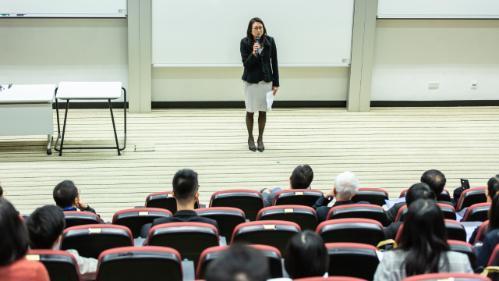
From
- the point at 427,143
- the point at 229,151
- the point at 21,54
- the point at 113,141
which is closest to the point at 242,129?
the point at 229,151

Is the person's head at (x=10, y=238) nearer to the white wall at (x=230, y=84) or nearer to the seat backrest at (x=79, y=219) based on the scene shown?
the seat backrest at (x=79, y=219)

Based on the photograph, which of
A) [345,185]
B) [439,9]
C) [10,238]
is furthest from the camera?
[439,9]

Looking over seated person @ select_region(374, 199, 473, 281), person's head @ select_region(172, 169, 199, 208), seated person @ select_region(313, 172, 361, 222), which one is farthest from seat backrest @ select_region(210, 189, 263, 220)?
seated person @ select_region(374, 199, 473, 281)

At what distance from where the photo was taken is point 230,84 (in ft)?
32.5

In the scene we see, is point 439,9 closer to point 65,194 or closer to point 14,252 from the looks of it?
point 65,194

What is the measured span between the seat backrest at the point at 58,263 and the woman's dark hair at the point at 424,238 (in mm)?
1531

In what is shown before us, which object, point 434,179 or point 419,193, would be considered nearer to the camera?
point 419,193

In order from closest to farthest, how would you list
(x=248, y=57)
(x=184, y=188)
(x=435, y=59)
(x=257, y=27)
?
(x=184, y=188) < (x=257, y=27) < (x=248, y=57) < (x=435, y=59)

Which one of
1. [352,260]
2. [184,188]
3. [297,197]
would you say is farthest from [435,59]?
[352,260]

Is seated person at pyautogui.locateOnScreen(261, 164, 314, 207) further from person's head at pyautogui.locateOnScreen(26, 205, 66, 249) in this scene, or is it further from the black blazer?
the black blazer

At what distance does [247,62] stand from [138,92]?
2501mm

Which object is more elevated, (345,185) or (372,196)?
(345,185)

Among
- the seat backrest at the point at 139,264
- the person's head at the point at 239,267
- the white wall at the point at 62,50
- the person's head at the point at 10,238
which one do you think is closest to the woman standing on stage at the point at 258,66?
the white wall at the point at 62,50

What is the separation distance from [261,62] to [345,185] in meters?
3.21
